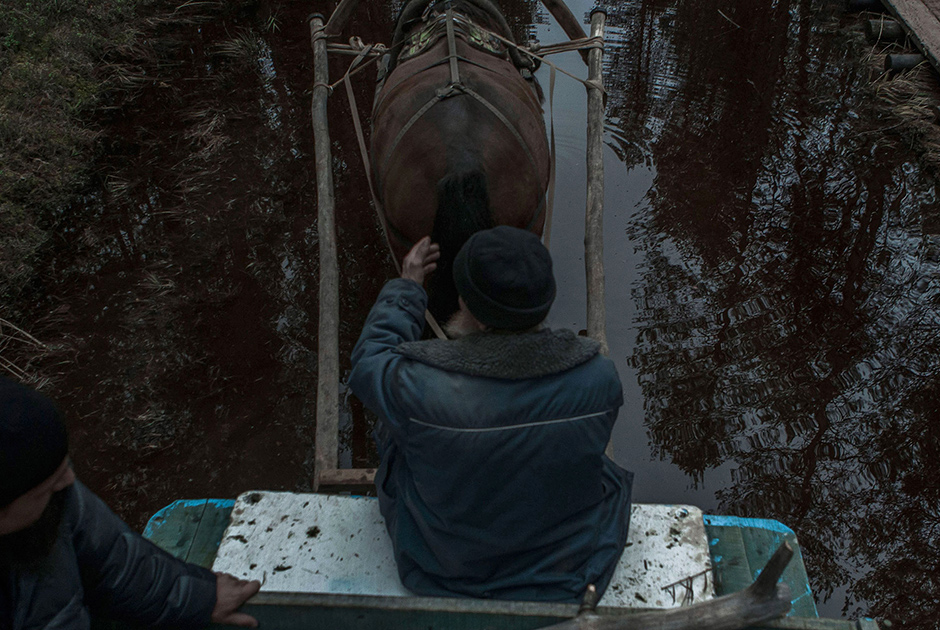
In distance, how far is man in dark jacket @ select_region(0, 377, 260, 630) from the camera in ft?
3.67

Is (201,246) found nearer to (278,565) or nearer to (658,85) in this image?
(278,565)

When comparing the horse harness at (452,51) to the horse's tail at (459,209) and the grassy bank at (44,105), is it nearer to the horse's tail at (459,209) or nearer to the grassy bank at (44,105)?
the horse's tail at (459,209)

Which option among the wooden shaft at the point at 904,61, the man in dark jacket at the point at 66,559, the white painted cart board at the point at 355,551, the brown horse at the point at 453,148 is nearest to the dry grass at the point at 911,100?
the wooden shaft at the point at 904,61

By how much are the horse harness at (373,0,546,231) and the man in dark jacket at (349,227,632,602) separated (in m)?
1.33

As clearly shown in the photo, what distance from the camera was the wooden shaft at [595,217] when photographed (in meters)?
2.75

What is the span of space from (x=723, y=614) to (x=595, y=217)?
212cm

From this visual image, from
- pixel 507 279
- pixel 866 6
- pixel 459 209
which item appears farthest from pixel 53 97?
pixel 866 6

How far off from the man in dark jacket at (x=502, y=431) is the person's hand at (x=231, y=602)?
1.32ft

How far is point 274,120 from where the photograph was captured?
509 centimetres

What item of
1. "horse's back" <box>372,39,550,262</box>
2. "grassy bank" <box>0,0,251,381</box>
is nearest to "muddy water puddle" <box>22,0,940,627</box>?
"grassy bank" <box>0,0,251,381</box>

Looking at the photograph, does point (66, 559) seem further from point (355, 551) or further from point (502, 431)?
point (502, 431)

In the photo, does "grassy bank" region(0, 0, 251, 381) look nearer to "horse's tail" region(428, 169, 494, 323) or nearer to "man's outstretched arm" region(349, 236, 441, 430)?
"horse's tail" region(428, 169, 494, 323)

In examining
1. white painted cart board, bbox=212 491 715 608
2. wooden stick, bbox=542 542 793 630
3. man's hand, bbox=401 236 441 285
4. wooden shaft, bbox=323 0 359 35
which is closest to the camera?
wooden stick, bbox=542 542 793 630

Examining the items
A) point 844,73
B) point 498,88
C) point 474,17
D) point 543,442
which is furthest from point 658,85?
point 543,442
